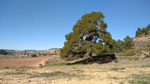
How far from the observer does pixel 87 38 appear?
2420 cm

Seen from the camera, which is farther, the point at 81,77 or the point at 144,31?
the point at 144,31

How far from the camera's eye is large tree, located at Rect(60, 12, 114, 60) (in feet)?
72.1

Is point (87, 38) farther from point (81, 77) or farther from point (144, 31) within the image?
point (144, 31)

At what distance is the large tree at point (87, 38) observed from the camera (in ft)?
72.1

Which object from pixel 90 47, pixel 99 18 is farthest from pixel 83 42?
pixel 99 18

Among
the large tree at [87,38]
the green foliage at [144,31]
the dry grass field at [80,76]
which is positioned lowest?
the dry grass field at [80,76]

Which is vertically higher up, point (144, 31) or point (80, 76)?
point (144, 31)

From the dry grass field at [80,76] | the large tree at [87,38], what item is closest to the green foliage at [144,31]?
the large tree at [87,38]

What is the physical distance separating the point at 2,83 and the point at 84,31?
51.6 feet

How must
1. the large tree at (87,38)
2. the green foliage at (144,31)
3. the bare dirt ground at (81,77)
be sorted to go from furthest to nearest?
1. the green foliage at (144,31)
2. the large tree at (87,38)
3. the bare dirt ground at (81,77)

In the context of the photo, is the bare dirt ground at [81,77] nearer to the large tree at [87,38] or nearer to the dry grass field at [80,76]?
the dry grass field at [80,76]

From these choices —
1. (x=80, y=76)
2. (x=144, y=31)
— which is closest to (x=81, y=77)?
(x=80, y=76)

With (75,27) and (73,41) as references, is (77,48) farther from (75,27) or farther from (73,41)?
(75,27)

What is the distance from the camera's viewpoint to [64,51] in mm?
22375
